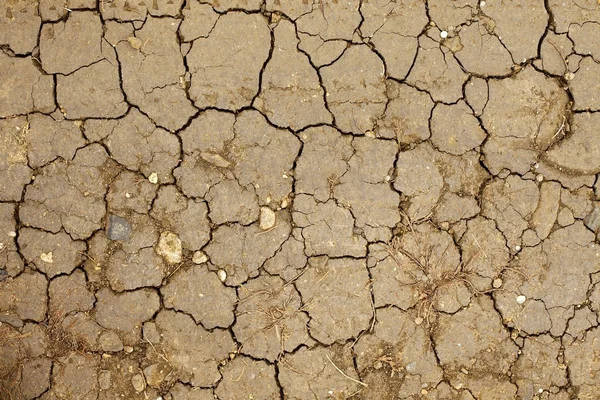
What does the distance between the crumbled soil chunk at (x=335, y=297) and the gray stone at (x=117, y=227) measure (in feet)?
3.90

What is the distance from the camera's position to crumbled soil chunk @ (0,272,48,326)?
3.24m

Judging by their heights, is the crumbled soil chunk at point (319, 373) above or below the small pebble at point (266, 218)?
below

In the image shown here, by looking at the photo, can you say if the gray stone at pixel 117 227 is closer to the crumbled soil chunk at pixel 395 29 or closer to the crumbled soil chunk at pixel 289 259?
the crumbled soil chunk at pixel 289 259

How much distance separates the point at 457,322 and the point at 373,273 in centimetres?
66

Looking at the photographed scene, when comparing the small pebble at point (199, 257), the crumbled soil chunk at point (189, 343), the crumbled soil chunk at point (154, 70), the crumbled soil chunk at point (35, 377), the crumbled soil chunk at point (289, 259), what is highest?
the crumbled soil chunk at point (154, 70)

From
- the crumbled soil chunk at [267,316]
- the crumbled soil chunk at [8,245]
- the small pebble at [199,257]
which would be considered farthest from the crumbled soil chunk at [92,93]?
the crumbled soil chunk at [267,316]

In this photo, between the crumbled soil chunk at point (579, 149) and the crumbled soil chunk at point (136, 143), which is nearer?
the crumbled soil chunk at point (136, 143)

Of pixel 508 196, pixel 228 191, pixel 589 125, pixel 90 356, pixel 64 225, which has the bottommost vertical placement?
pixel 90 356

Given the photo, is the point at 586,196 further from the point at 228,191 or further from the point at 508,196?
the point at 228,191

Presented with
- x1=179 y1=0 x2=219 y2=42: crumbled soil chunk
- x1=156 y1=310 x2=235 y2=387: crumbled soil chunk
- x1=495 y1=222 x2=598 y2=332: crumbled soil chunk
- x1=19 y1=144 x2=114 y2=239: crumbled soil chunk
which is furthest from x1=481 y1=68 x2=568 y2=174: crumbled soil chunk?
x1=19 y1=144 x2=114 y2=239: crumbled soil chunk

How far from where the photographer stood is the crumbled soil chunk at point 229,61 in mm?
3258

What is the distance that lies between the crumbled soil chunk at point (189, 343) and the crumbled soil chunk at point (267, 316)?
143 mm

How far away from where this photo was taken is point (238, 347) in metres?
3.27

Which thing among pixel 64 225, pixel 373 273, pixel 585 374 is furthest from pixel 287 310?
pixel 585 374
